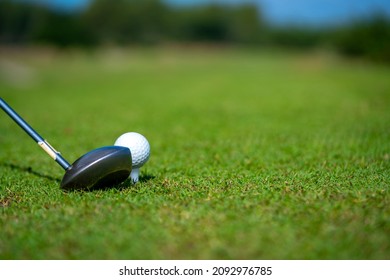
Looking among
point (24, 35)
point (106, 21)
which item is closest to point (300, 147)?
point (24, 35)

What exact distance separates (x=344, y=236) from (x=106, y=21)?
2799 inches

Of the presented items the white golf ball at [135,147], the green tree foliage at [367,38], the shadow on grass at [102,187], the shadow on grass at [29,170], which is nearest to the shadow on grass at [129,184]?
the shadow on grass at [102,187]

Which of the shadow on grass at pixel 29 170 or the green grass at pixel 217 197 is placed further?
the shadow on grass at pixel 29 170

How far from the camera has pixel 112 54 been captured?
50938 millimetres

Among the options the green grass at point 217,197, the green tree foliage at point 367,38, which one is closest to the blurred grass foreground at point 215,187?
the green grass at point 217,197

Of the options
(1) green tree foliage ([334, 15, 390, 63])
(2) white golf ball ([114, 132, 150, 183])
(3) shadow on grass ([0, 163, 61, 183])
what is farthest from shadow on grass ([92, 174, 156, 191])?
(1) green tree foliage ([334, 15, 390, 63])

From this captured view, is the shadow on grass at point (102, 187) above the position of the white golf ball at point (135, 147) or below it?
below

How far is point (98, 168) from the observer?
3449 millimetres

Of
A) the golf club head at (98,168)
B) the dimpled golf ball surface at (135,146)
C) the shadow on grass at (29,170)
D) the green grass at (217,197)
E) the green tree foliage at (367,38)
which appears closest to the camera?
the green grass at (217,197)

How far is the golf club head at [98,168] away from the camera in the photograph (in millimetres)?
3443

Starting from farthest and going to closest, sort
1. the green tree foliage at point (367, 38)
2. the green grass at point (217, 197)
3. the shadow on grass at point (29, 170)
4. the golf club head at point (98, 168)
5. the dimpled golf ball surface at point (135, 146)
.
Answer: the green tree foliage at point (367, 38)
the shadow on grass at point (29, 170)
the dimpled golf ball surface at point (135, 146)
the golf club head at point (98, 168)
the green grass at point (217, 197)

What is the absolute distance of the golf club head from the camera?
3.44 m

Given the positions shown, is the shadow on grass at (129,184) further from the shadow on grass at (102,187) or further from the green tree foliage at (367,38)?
the green tree foliage at (367,38)
